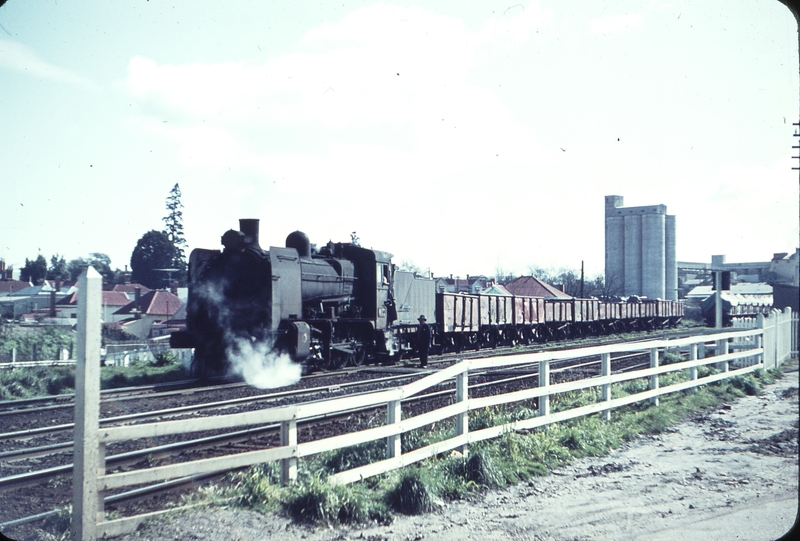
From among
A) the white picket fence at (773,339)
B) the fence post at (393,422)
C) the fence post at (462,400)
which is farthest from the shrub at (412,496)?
the white picket fence at (773,339)

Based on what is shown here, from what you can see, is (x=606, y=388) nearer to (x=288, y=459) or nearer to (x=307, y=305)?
(x=288, y=459)

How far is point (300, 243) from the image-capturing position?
18031 mm

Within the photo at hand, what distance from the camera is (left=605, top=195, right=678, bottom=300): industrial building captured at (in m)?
71.5

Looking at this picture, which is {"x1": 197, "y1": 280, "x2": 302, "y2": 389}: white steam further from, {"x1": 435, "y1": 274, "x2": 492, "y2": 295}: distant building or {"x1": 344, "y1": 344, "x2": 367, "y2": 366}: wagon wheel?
Result: {"x1": 435, "y1": 274, "x2": 492, "y2": 295}: distant building

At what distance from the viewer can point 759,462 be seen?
24.4 ft

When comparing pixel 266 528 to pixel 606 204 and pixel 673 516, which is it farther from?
pixel 606 204

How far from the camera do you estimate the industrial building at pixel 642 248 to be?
71.5 meters

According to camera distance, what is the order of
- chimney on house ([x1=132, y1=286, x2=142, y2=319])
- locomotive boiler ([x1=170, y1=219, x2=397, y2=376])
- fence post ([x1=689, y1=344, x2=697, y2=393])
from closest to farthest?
fence post ([x1=689, y1=344, x2=697, y2=393])
locomotive boiler ([x1=170, y1=219, x2=397, y2=376])
chimney on house ([x1=132, y1=286, x2=142, y2=319])

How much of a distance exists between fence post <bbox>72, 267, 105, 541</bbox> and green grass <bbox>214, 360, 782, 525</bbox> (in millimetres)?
1229

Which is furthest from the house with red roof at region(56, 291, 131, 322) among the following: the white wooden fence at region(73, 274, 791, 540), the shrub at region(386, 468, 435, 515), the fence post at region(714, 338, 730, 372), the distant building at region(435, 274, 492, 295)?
the shrub at region(386, 468, 435, 515)

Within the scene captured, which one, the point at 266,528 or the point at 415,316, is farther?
the point at 415,316

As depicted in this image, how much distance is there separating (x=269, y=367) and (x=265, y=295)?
67.7 inches

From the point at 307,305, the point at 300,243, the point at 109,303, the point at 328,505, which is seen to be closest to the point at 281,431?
the point at 328,505

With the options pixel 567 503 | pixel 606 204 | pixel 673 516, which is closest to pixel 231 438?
pixel 567 503
